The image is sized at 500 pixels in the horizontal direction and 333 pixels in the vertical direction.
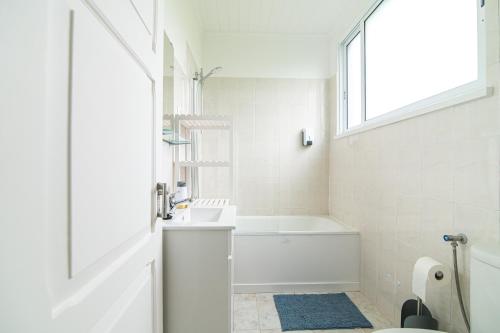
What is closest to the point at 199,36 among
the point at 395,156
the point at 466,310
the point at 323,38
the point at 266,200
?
the point at 323,38

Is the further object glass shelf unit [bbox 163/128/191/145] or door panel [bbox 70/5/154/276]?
glass shelf unit [bbox 163/128/191/145]

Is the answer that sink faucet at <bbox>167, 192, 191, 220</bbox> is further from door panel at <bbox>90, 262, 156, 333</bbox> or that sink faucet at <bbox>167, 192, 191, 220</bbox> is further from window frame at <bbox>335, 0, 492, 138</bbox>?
window frame at <bbox>335, 0, 492, 138</bbox>

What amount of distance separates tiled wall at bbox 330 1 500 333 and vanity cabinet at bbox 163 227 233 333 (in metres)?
1.17

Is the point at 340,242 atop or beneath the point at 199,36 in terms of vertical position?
beneath

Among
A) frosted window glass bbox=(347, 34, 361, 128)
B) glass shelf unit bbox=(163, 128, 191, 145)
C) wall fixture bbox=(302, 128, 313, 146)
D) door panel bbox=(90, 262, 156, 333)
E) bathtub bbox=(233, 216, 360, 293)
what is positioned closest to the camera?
door panel bbox=(90, 262, 156, 333)

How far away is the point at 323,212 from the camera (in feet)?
10.00

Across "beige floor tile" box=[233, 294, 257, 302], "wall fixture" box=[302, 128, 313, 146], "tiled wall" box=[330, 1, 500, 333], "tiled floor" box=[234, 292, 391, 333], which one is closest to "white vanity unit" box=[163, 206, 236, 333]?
"tiled floor" box=[234, 292, 391, 333]

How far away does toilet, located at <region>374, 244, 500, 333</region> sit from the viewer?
90 centimetres

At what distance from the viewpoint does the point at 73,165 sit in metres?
0.44

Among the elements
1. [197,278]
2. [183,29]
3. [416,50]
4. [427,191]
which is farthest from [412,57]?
[197,278]

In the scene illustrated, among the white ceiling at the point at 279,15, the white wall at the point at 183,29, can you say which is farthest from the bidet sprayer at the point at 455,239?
the white ceiling at the point at 279,15

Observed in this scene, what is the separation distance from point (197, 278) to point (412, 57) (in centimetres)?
201

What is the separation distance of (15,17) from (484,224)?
1632 mm

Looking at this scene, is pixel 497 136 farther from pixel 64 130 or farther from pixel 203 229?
pixel 64 130
